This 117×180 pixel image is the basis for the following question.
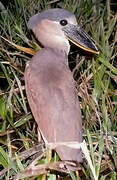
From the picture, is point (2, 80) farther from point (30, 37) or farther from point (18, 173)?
point (18, 173)

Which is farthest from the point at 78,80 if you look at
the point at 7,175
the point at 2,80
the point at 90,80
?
the point at 7,175

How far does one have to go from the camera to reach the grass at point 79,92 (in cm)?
144

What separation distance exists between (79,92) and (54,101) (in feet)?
0.58

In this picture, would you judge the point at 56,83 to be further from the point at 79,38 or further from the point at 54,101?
the point at 79,38

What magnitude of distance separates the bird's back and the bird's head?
88mm

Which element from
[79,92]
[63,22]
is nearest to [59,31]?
[63,22]

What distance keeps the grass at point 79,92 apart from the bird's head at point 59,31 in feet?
0.21

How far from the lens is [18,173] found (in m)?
1.31

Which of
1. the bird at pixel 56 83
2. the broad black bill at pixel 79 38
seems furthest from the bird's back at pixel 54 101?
the broad black bill at pixel 79 38

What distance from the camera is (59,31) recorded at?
171cm

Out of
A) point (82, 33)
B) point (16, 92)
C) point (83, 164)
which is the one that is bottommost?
point (83, 164)

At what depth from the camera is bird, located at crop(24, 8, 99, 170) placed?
1.51 meters

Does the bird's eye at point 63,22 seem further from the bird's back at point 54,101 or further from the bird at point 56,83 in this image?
the bird's back at point 54,101

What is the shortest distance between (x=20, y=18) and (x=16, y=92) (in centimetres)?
35
